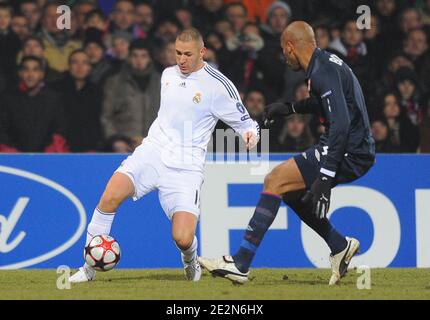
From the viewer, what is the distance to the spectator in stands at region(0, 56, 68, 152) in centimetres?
1148

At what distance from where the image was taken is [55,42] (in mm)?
12461

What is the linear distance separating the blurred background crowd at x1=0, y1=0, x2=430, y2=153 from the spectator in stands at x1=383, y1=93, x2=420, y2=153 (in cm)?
1

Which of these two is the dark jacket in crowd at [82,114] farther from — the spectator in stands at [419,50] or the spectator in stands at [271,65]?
the spectator in stands at [419,50]

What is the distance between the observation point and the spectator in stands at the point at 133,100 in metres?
11.9

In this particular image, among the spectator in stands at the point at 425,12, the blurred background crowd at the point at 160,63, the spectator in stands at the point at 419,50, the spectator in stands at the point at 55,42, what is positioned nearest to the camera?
the blurred background crowd at the point at 160,63

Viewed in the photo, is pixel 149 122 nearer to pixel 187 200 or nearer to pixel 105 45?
pixel 105 45

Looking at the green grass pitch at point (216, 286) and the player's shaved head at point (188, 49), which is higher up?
the player's shaved head at point (188, 49)

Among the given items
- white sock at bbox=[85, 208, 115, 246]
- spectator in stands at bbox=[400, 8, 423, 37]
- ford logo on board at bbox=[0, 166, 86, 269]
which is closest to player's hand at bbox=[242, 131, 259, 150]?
white sock at bbox=[85, 208, 115, 246]

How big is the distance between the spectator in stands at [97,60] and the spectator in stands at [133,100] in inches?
Result: 6.2

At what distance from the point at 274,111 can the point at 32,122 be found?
3.91 metres

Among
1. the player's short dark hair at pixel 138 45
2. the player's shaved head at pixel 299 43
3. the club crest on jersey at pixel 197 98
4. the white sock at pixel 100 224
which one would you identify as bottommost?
the white sock at pixel 100 224

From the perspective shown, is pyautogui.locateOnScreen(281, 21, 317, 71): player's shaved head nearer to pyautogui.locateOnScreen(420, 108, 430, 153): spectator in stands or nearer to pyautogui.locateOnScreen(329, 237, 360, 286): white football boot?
pyautogui.locateOnScreen(329, 237, 360, 286): white football boot

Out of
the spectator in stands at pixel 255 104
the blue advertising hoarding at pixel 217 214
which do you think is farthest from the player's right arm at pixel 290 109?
the spectator in stands at pixel 255 104

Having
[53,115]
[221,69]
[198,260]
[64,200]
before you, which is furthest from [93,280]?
[221,69]
